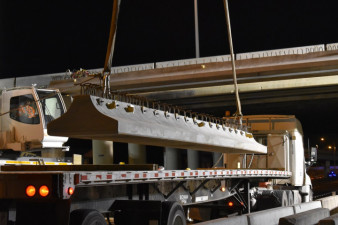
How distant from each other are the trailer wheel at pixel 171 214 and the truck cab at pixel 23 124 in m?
9.40

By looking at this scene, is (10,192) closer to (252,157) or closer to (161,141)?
(161,141)

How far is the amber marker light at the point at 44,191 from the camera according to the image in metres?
6.20

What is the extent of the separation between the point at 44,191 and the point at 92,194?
4.07ft

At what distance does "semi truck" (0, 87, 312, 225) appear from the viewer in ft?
21.1

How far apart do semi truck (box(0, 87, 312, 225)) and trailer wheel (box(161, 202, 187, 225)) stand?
15 millimetres

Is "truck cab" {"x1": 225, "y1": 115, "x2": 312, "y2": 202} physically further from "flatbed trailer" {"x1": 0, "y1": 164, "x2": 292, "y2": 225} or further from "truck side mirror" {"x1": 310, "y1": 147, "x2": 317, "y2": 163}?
"flatbed trailer" {"x1": 0, "y1": 164, "x2": 292, "y2": 225}

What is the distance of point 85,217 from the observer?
666 cm

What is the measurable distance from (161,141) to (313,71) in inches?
1280

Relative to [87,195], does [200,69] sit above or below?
above

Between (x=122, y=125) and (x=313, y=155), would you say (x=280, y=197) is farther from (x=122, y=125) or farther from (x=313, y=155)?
(x=122, y=125)

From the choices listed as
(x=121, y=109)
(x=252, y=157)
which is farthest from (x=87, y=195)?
(x=252, y=157)

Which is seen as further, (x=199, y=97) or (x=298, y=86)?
(x=199, y=97)

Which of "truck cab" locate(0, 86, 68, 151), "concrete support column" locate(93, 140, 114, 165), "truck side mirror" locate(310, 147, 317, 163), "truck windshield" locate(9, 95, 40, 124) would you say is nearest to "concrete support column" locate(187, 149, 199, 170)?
"concrete support column" locate(93, 140, 114, 165)

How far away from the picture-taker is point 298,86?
143 ft
